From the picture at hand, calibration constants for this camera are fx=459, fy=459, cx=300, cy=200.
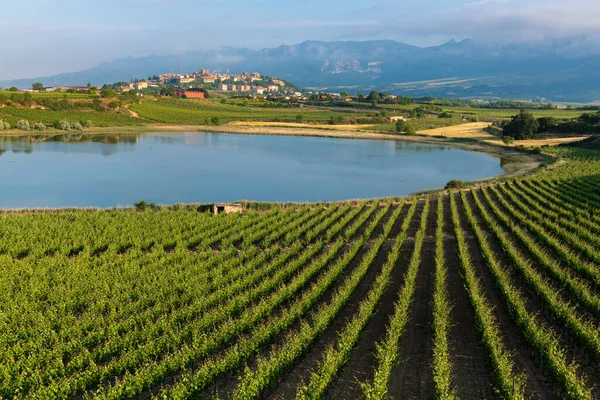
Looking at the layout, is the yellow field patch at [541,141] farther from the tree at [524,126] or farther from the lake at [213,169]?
the lake at [213,169]

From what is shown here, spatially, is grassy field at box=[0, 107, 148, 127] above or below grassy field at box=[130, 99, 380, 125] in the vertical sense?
below

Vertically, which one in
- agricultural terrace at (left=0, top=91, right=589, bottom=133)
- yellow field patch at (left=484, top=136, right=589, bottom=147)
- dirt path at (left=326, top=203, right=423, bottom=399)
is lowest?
dirt path at (left=326, top=203, right=423, bottom=399)

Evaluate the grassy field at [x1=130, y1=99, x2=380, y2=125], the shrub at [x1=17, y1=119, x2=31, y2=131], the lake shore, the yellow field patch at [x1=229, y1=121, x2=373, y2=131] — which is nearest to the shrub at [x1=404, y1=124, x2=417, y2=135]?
the lake shore

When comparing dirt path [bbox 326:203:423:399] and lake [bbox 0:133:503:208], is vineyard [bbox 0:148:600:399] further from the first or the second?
lake [bbox 0:133:503:208]

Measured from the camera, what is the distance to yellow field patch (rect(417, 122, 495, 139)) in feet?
303

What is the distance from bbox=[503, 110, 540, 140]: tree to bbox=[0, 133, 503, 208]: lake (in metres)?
12.6

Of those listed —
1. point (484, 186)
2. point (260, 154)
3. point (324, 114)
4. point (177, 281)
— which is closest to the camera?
point (177, 281)

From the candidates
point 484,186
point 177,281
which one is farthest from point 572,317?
point 484,186

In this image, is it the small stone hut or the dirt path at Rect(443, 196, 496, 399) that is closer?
the dirt path at Rect(443, 196, 496, 399)

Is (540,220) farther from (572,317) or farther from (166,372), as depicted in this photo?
(166,372)

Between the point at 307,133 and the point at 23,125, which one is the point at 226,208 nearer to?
the point at 23,125

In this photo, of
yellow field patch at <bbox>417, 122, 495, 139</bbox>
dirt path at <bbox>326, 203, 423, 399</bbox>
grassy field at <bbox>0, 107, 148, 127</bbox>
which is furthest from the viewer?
yellow field patch at <bbox>417, 122, 495, 139</bbox>

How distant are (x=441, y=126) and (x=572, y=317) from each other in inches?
4018

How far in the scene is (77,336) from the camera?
44.8 ft
